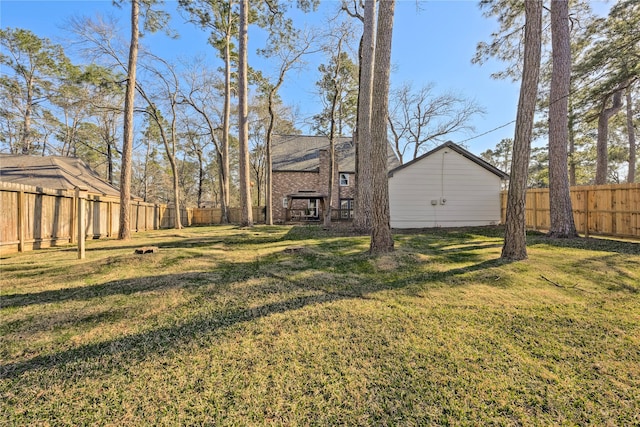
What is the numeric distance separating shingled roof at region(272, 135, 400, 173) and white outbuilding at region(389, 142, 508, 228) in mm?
9138

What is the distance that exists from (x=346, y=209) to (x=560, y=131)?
14878 millimetres

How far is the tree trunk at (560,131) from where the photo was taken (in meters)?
7.63

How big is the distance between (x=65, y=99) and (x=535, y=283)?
24322 mm

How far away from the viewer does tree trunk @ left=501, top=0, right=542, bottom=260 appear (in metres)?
4.84

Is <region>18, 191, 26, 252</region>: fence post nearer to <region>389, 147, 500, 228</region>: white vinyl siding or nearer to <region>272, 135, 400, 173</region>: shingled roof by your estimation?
<region>389, 147, 500, 228</region>: white vinyl siding

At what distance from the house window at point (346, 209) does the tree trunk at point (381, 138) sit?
16.1 metres

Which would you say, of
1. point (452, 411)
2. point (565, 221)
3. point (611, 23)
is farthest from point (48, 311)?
point (611, 23)

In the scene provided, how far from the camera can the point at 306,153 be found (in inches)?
934

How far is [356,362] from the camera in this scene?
2.05 meters

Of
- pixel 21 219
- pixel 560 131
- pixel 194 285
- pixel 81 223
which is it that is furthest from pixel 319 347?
pixel 560 131

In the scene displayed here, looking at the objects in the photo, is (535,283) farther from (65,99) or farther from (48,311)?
(65,99)

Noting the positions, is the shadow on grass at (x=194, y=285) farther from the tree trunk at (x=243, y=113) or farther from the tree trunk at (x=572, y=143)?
the tree trunk at (x=572, y=143)

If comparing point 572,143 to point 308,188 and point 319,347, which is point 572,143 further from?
point 319,347

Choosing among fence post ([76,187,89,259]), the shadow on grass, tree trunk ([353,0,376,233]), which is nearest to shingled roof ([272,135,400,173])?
tree trunk ([353,0,376,233])
